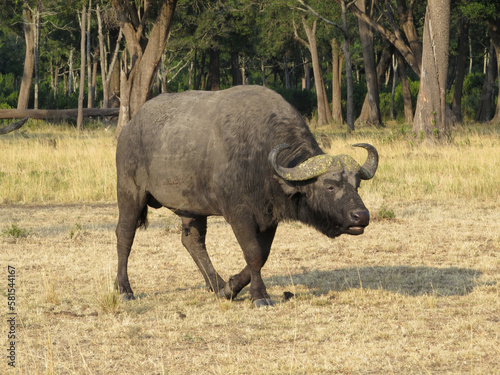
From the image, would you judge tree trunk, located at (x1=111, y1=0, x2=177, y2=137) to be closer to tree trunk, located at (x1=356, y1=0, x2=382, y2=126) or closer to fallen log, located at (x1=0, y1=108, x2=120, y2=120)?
fallen log, located at (x1=0, y1=108, x2=120, y2=120)

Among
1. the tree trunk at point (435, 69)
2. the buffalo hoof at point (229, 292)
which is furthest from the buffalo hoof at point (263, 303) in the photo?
the tree trunk at point (435, 69)

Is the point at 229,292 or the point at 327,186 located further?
the point at 229,292

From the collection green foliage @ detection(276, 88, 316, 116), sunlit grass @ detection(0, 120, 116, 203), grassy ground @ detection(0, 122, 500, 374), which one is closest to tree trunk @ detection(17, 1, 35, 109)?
green foliage @ detection(276, 88, 316, 116)

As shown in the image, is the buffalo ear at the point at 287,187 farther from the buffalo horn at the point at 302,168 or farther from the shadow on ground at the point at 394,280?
the shadow on ground at the point at 394,280

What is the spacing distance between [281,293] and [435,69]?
13548 mm

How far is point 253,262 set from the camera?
6.87 m

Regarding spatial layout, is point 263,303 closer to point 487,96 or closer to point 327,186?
point 327,186

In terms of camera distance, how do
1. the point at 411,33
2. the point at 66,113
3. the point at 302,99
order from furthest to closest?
the point at 302,99 < the point at 66,113 < the point at 411,33

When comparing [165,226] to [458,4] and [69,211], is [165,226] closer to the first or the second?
[69,211]

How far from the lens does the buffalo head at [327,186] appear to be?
20.7ft

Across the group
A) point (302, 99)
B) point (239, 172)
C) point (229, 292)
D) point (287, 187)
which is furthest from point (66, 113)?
point (287, 187)

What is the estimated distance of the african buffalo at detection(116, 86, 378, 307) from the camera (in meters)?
6.44

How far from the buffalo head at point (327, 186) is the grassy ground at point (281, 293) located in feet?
2.75

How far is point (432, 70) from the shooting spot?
19844 millimetres
